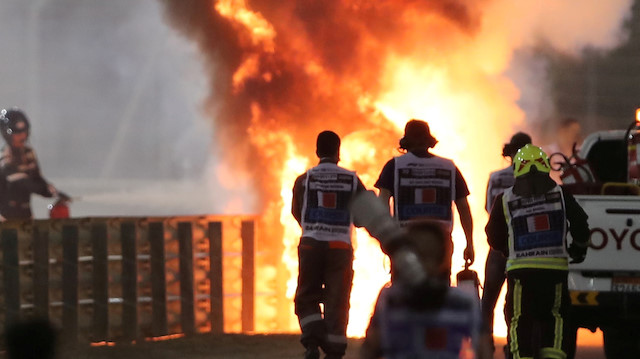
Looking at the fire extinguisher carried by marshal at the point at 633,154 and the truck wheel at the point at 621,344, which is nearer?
the truck wheel at the point at 621,344

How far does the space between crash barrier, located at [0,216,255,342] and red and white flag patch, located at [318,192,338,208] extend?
3564 mm

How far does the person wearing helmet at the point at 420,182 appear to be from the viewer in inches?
393

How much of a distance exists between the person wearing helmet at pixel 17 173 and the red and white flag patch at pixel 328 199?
1024 centimetres

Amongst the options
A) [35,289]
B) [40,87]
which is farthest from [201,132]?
[35,289]

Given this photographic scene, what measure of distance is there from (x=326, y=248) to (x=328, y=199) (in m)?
0.38

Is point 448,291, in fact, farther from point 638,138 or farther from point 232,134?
point 232,134

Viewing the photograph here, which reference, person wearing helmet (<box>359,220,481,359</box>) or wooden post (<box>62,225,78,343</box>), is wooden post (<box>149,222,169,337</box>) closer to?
wooden post (<box>62,225,78,343</box>)

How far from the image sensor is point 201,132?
122 ft

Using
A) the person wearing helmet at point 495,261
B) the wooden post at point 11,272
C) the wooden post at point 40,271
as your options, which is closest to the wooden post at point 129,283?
the wooden post at point 40,271

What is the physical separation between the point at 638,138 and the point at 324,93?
7459mm

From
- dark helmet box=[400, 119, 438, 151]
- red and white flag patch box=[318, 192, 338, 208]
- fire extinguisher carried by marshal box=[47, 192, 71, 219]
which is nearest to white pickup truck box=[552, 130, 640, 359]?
dark helmet box=[400, 119, 438, 151]

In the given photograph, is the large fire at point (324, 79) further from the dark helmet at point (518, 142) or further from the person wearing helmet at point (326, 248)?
the person wearing helmet at point (326, 248)

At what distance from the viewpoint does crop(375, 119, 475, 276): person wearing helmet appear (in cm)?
999

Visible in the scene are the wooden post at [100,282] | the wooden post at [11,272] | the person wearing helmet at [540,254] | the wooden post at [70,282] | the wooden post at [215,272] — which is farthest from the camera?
the wooden post at [215,272]
